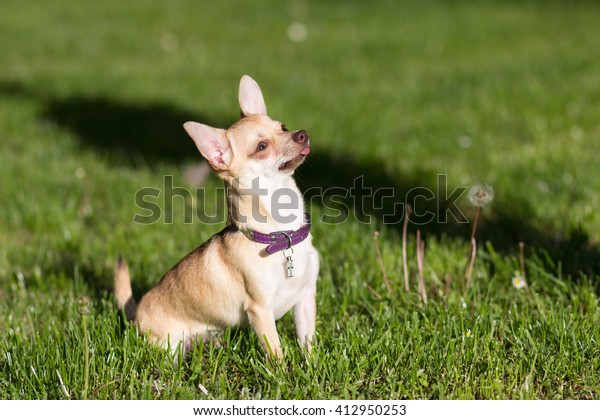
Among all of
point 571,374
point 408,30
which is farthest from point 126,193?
Result: point 408,30

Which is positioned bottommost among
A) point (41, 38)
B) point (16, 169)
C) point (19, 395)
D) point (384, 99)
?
point (19, 395)

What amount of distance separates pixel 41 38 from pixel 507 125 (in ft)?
25.5

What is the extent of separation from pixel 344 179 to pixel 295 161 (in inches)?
101

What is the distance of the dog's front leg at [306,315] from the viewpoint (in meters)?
3.12

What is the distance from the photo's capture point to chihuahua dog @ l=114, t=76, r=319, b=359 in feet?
9.61

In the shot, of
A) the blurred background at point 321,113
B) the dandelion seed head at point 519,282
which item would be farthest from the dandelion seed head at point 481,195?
the blurred background at point 321,113

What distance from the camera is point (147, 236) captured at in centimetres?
457

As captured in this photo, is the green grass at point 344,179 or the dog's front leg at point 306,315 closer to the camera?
the green grass at point 344,179

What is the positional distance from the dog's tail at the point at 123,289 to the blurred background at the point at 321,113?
27.2 inches

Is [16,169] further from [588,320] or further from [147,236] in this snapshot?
[588,320]

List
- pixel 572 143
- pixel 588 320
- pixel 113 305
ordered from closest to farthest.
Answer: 1. pixel 588 320
2. pixel 113 305
3. pixel 572 143

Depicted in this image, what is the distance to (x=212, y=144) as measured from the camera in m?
2.95

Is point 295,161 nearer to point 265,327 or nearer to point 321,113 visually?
point 265,327

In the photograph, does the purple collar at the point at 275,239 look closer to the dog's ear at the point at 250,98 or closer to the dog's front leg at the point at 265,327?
the dog's front leg at the point at 265,327
